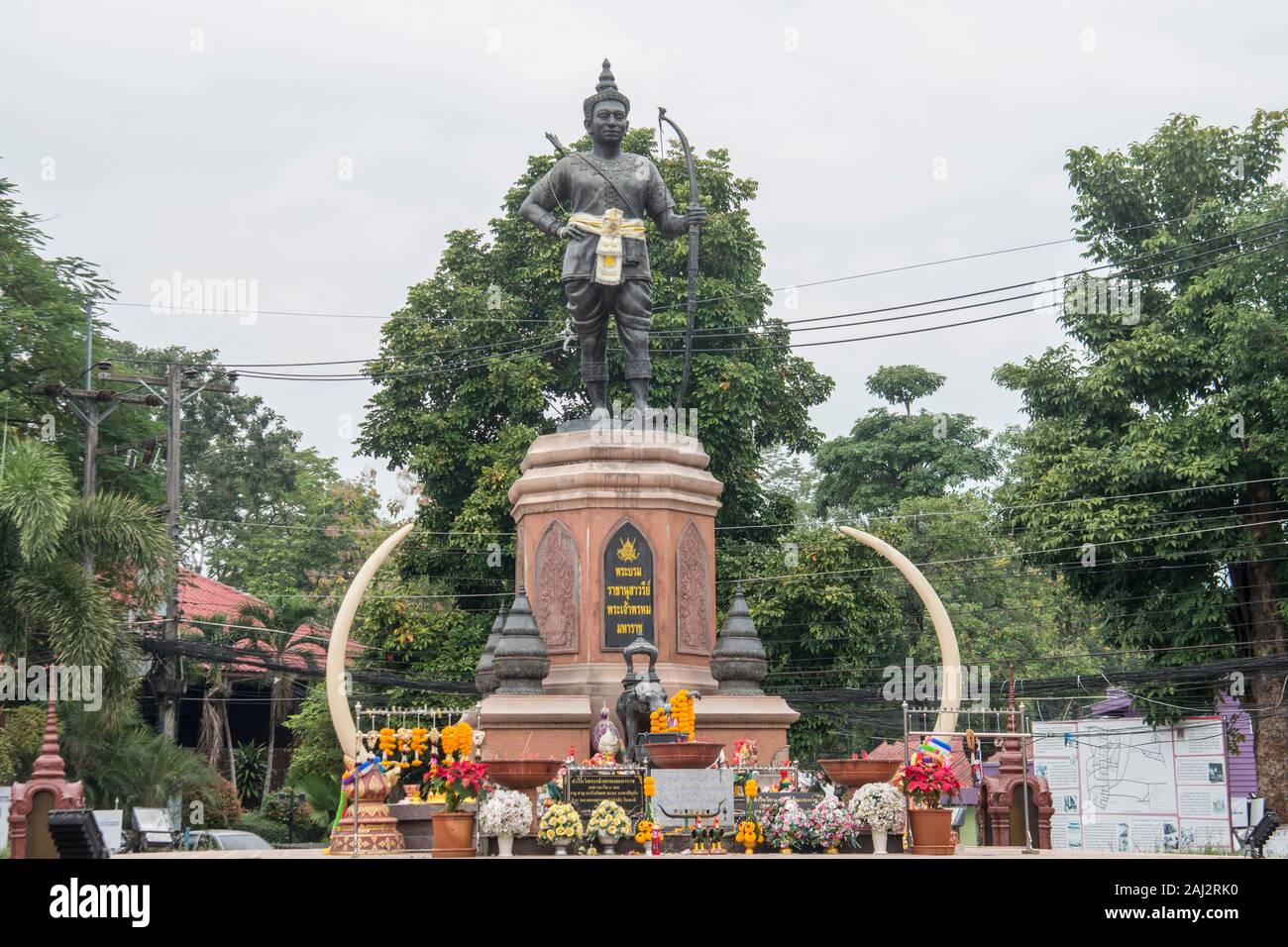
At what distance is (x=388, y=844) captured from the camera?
13602 mm

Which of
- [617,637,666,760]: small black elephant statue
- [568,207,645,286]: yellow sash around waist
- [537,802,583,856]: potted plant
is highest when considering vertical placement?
[568,207,645,286]: yellow sash around waist

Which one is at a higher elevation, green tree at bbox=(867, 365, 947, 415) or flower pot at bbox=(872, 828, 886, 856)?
green tree at bbox=(867, 365, 947, 415)

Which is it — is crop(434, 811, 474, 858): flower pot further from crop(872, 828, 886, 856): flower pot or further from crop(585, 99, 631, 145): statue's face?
crop(585, 99, 631, 145): statue's face

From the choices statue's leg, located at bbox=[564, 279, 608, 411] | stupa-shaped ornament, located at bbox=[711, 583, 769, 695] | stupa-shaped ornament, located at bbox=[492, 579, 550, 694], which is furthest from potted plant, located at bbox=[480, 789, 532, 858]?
statue's leg, located at bbox=[564, 279, 608, 411]

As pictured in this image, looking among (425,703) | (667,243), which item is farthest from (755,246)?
(425,703)

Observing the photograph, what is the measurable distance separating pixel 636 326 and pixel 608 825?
6.84 metres

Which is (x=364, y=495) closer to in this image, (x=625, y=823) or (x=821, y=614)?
(x=821, y=614)

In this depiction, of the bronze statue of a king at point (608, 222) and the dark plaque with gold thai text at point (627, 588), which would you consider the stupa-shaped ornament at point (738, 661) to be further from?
the bronze statue of a king at point (608, 222)

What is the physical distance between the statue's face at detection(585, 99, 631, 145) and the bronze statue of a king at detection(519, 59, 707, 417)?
0.04 ft

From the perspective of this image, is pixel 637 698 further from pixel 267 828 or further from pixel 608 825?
pixel 267 828

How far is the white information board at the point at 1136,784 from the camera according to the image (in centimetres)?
3388

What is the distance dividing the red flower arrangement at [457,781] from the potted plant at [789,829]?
2.43 m

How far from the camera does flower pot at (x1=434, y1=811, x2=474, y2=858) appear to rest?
12438mm

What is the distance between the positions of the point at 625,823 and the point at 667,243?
21843 millimetres
